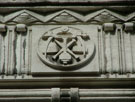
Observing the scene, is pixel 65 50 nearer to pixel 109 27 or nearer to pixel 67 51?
pixel 67 51

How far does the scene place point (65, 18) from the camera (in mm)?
8961

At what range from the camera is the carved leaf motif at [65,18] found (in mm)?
8945

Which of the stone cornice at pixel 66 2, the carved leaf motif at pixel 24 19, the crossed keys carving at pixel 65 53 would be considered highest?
the stone cornice at pixel 66 2

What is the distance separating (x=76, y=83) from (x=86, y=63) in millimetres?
272

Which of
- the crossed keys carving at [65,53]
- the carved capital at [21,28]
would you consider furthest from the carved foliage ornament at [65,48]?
the carved capital at [21,28]

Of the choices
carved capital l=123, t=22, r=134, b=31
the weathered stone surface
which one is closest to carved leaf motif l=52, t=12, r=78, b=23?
the weathered stone surface

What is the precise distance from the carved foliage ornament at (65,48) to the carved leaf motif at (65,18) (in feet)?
0.29

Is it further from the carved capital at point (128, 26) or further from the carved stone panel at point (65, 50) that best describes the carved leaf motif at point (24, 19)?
the carved capital at point (128, 26)

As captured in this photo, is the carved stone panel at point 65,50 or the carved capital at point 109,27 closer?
the carved stone panel at point 65,50

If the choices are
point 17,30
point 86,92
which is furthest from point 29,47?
point 86,92

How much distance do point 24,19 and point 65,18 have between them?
0.49 metres

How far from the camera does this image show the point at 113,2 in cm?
901

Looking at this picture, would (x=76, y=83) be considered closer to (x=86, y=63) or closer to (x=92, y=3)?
(x=86, y=63)

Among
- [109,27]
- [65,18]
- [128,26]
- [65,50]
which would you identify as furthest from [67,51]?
[128,26]
